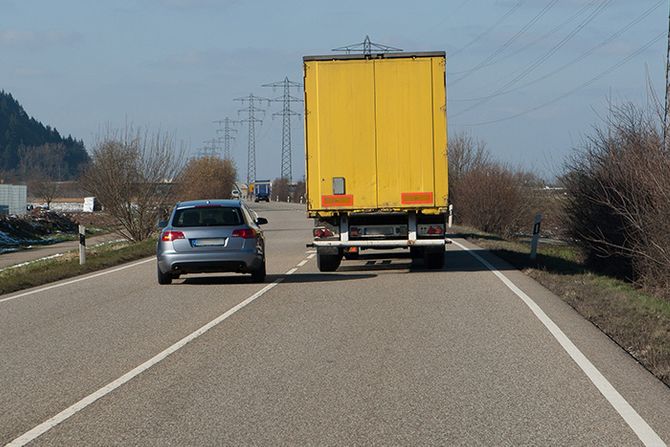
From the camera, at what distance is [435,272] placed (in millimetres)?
20234

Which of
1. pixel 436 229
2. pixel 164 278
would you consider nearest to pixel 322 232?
pixel 436 229

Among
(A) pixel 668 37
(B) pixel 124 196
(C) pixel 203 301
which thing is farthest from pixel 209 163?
(C) pixel 203 301

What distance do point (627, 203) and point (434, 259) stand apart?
430 cm

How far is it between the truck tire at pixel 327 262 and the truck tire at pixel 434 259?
176 cm

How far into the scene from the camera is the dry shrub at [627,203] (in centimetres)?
1555

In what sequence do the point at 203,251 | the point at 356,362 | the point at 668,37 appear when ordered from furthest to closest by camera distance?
1. the point at 668,37
2. the point at 203,251
3. the point at 356,362

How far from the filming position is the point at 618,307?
43.7 feet

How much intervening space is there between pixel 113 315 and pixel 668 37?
53.9 feet

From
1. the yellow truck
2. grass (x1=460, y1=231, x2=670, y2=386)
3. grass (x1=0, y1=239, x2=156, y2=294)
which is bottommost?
grass (x1=0, y1=239, x2=156, y2=294)

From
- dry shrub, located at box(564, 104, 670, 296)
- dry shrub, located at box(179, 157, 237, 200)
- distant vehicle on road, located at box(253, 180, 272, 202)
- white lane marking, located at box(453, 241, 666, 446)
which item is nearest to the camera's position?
white lane marking, located at box(453, 241, 666, 446)

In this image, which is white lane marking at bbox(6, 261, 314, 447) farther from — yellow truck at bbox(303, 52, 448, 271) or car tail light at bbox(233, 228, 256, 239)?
yellow truck at bbox(303, 52, 448, 271)

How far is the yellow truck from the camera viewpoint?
18.6m

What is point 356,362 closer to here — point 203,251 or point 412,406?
point 412,406

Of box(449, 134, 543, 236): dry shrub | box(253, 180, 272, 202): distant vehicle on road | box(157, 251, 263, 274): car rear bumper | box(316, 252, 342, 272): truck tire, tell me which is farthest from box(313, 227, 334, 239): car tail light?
box(253, 180, 272, 202): distant vehicle on road
